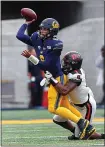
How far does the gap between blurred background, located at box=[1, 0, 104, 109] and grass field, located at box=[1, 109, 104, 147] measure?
1.40 metres

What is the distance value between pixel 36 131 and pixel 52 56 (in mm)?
1685

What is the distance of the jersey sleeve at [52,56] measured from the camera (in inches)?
280

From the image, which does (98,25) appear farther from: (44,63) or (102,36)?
(44,63)

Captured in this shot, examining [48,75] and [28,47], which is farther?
[28,47]

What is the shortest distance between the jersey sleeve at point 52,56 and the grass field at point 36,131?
866 millimetres

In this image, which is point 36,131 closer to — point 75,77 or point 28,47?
point 75,77

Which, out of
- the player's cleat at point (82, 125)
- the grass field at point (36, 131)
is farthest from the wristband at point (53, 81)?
the grass field at point (36, 131)

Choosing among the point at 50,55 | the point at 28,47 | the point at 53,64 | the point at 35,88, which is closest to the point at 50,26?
the point at 50,55

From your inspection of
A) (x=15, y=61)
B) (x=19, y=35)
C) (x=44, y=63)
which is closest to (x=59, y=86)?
(x=44, y=63)

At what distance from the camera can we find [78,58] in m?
7.19

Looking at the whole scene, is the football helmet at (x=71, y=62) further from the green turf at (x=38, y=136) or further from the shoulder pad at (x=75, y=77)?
the green turf at (x=38, y=136)

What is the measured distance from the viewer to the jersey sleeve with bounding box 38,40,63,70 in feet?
23.3

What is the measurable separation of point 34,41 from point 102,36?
283 inches

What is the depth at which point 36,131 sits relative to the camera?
8.50 meters
